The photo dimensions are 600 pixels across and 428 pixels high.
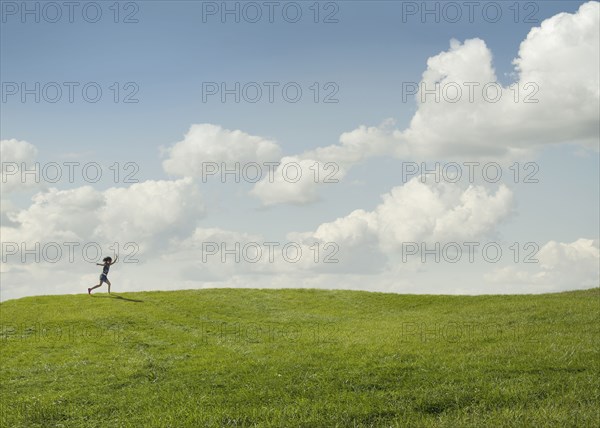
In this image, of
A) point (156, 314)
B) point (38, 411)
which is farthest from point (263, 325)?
point (38, 411)

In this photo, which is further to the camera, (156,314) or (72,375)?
(156,314)

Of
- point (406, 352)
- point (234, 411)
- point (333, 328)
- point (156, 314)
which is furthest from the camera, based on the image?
point (156, 314)

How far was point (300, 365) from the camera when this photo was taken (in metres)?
23.9

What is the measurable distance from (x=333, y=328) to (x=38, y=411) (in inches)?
790

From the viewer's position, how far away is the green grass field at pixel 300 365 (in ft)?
57.2

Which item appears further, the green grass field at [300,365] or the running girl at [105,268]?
the running girl at [105,268]

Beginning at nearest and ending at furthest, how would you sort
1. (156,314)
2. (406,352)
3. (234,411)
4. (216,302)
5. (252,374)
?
(234,411)
(252,374)
(406,352)
(156,314)
(216,302)

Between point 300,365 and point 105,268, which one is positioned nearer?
point 300,365

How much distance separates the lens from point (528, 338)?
2850 cm

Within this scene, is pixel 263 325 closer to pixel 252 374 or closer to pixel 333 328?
pixel 333 328

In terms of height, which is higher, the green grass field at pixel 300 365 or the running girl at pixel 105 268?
the running girl at pixel 105 268

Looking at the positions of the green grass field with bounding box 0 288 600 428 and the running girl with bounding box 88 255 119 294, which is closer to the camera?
the green grass field with bounding box 0 288 600 428

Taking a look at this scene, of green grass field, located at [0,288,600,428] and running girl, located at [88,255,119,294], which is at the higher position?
running girl, located at [88,255,119,294]

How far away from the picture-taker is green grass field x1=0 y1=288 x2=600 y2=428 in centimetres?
1742
